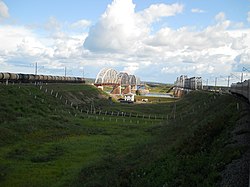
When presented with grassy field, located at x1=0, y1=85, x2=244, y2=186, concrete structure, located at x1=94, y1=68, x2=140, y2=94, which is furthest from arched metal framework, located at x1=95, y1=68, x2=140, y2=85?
grassy field, located at x1=0, y1=85, x2=244, y2=186

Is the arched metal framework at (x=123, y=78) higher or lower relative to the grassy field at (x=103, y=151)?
higher

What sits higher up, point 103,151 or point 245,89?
point 245,89

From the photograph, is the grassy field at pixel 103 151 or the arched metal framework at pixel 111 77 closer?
the grassy field at pixel 103 151

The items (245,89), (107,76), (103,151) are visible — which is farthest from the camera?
(107,76)

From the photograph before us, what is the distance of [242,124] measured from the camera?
18.6 m

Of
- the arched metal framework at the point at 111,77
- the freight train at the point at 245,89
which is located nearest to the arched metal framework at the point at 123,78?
the arched metal framework at the point at 111,77

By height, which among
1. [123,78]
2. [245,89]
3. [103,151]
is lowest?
[103,151]

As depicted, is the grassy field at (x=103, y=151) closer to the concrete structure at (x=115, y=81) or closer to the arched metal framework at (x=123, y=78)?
the concrete structure at (x=115, y=81)

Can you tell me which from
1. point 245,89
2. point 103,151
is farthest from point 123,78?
point 245,89

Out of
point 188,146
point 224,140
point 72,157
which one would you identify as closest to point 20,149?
point 72,157

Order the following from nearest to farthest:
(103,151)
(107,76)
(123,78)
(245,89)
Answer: (245,89)
(103,151)
(107,76)
(123,78)

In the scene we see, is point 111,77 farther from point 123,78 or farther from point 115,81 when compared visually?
point 123,78

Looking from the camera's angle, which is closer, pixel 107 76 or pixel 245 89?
pixel 245 89

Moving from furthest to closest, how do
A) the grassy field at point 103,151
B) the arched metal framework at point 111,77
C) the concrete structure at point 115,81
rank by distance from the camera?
1. the arched metal framework at point 111,77
2. the concrete structure at point 115,81
3. the grassy field at point 103,151
